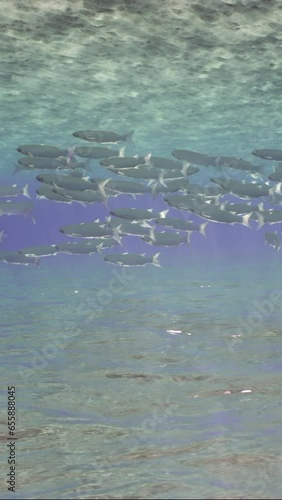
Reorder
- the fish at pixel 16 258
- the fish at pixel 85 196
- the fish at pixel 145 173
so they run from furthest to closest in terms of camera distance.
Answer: the fish at pixel 16 258 < the fish at pixel 145 173 < the fish at pixel 85 196

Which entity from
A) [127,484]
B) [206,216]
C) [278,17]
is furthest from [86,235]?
[127,484]

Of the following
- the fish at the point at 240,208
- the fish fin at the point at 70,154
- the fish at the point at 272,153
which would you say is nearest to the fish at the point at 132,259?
the fish at the point at 240,208

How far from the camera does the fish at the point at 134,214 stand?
42.0 ft

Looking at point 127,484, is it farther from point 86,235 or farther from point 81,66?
point 81,66

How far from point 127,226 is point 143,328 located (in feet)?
11.1

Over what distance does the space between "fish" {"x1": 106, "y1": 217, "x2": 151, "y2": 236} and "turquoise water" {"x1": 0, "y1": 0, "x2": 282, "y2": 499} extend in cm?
157

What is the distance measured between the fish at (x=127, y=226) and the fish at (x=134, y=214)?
0.10m

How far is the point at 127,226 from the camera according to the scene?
43.3 feet

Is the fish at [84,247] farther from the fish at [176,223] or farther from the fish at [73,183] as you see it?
Result: the fish at [73,183]

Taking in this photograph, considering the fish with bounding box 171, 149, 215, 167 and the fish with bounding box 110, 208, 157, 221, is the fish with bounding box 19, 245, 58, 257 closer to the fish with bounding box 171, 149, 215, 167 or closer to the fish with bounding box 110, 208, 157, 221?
the fish with bounding box 110, 208, 157, 221

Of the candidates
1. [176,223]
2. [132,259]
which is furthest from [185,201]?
[132,259]

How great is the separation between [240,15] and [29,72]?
28.8 ft

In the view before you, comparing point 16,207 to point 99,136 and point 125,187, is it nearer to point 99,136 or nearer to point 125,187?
point 125,187

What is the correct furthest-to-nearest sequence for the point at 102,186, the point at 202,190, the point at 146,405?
1. the point at 202,190
2. the point at 102,186
3. the point at 146,405
